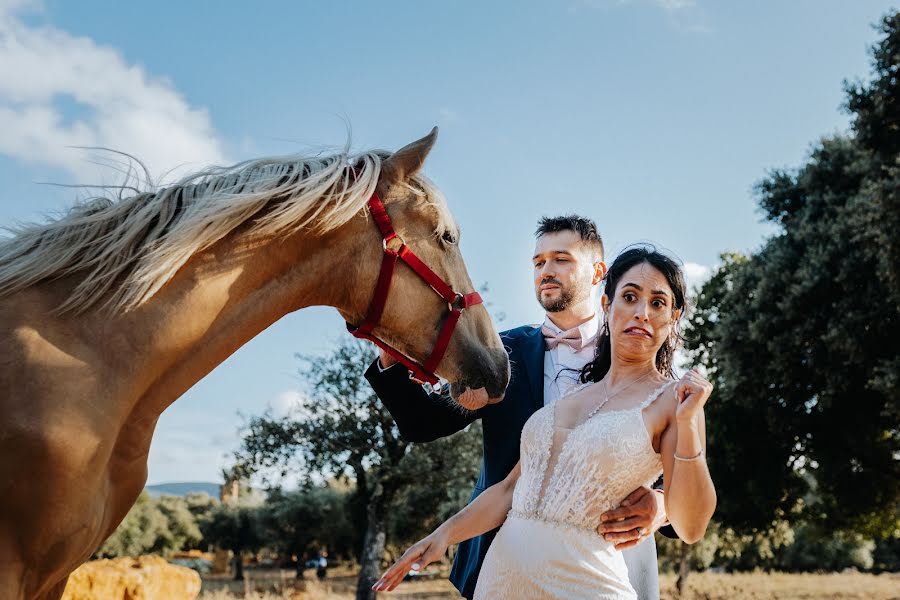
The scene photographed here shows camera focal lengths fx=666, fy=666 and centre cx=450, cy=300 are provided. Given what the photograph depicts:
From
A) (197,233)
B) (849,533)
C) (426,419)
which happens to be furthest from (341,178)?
(849,533)

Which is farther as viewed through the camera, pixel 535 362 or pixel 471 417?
pixel 535 362

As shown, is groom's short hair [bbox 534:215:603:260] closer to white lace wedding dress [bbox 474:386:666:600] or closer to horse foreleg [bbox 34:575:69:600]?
white lace wedding dress [bbox 474:386:666:600]

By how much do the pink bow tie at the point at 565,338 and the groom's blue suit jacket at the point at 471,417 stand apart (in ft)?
0.72

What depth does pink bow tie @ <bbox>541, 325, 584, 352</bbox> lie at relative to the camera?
3.92 m

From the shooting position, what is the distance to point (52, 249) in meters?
2.50

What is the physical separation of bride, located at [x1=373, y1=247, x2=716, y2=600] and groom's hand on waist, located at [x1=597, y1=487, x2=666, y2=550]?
0.04 metres

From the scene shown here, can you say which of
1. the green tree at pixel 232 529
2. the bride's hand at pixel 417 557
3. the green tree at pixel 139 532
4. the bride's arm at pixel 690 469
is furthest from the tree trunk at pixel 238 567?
the bride's arm at pixel 690 469

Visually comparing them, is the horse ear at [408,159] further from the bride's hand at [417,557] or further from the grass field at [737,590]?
the grass field at [737,590]

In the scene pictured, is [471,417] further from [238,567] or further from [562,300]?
[238,567]

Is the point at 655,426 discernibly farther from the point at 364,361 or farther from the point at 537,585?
the point at 364,361

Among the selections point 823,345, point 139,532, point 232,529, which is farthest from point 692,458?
point 232,529

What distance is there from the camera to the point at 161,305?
2.45 m

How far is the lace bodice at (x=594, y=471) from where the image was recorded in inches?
105

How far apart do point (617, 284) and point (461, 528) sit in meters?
1.35
